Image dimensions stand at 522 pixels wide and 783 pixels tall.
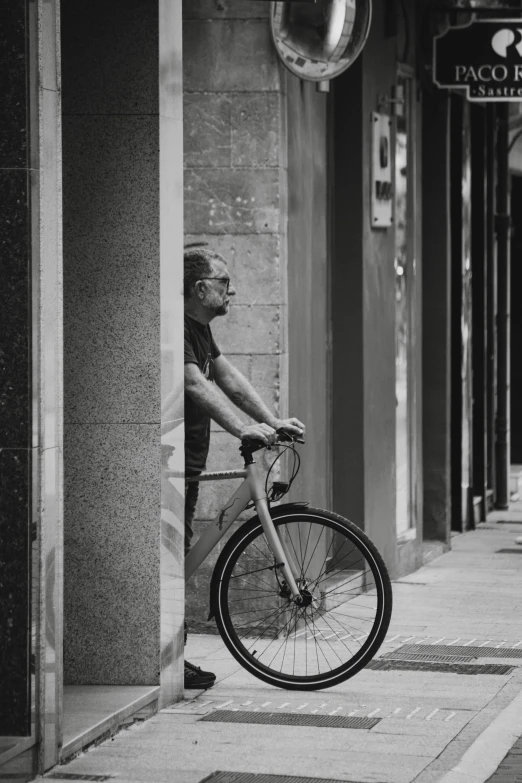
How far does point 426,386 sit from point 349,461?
2426 mm

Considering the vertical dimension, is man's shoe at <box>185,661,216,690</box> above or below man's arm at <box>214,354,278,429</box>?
below

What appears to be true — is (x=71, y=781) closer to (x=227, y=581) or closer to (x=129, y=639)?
(x=129, y=639)

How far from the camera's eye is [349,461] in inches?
412

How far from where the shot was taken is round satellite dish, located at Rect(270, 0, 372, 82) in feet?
28.5

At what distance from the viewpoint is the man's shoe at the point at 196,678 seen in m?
7.42

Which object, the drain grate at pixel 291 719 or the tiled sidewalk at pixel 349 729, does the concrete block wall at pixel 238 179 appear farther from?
the drain grate at pixel 291 719

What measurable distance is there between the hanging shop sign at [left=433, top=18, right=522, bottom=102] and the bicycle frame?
212 inches

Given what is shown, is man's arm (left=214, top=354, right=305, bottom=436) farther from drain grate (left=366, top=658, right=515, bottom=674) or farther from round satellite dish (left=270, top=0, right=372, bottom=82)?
round satellite dish (left=270, top=0, right=372, bottom=82)

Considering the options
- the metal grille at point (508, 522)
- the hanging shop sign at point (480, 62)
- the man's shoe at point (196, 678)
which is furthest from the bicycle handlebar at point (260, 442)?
the metal grille at point (508, 522)

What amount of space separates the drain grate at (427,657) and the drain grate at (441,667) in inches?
2.8

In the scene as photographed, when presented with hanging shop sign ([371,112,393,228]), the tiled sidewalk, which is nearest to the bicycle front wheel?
the tiled sidewalk

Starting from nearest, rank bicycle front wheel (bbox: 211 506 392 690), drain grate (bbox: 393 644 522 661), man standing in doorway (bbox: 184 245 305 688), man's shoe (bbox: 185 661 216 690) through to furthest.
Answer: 1. bicycle front wheel (bbox: 211 506 392 690)
2. man's shoe (bbox: 185 661 216 690)
3. man standing in doorway (bbox: 184 245 305 688)
4. drain grate (bbox: 393 644 522 661)

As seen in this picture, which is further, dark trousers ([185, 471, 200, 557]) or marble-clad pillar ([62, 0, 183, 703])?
dark trousers ([185, 471, 200, 557])

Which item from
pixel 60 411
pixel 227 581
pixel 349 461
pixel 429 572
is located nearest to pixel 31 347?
pixel 60 411
